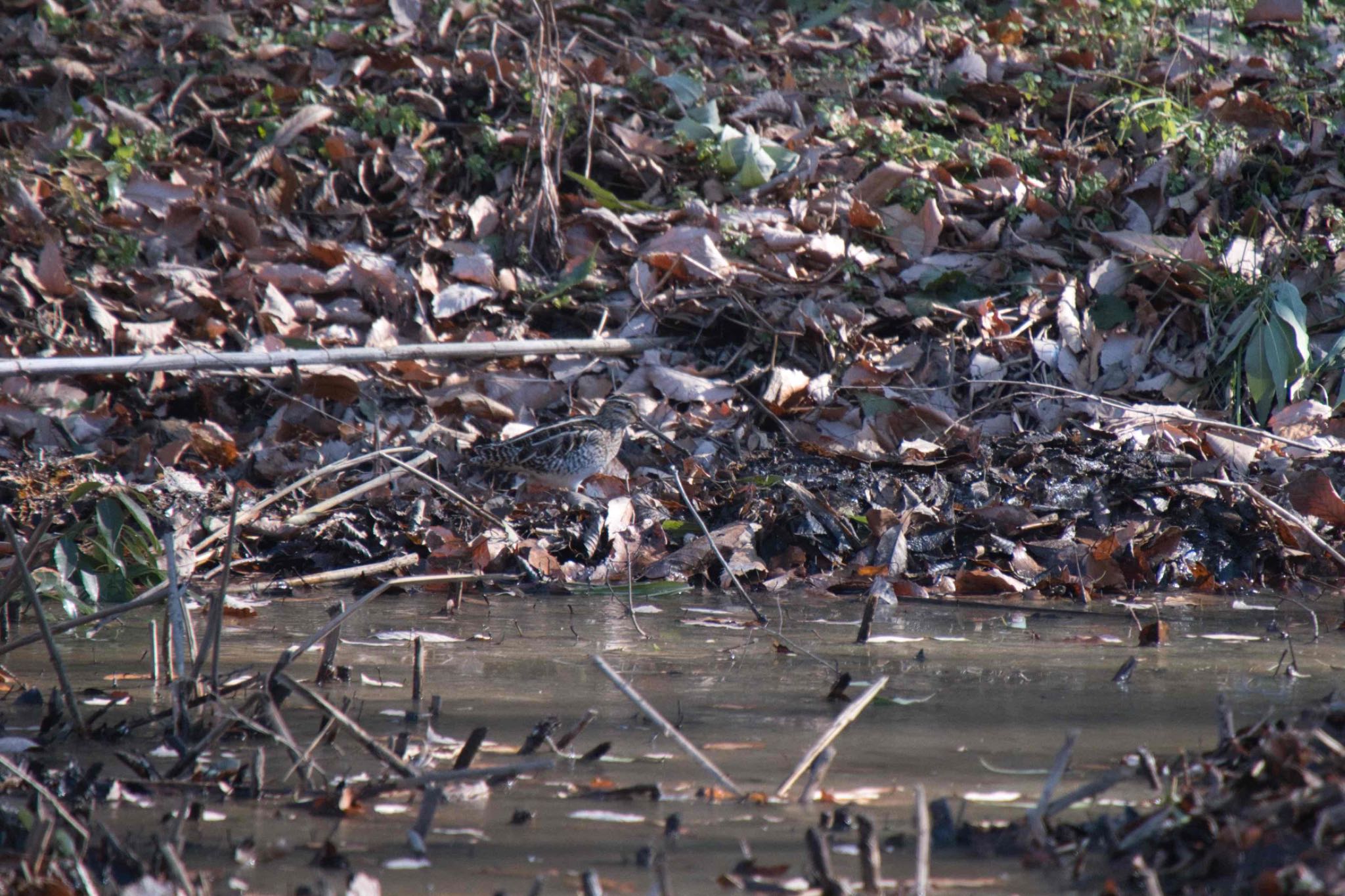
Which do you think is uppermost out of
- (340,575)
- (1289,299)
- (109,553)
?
(1289,299)

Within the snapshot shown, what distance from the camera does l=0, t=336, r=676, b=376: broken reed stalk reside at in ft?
20.0

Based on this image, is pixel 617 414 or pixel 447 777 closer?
pixel 447 777

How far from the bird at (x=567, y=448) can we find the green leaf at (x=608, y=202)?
174cm

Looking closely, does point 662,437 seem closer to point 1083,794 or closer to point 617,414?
point 617,414

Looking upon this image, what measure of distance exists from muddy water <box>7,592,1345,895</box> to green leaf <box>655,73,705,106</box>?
434cm

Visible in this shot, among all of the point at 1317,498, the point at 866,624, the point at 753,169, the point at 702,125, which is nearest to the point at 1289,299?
the point at 1317,498

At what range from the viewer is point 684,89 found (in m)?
8.68

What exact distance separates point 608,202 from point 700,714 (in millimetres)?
4866

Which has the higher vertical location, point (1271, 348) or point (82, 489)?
point (1271, 348)

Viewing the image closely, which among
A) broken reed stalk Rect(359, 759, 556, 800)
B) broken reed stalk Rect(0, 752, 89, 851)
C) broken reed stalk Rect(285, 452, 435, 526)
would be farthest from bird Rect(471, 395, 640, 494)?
broken reed stalk Rect(0, 752, 89, 851)

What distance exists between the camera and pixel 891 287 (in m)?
7.38

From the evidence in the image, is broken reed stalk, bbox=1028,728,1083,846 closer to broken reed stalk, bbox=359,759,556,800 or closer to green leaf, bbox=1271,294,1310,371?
broken reed stalk, bbox=359,759,556,800

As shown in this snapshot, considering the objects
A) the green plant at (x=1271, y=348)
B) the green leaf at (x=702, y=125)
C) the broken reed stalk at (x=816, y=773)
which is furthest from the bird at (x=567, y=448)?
the broken reed stalk at (x=816, y=773)

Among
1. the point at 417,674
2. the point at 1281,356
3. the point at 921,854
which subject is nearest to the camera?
the point at 921,854
